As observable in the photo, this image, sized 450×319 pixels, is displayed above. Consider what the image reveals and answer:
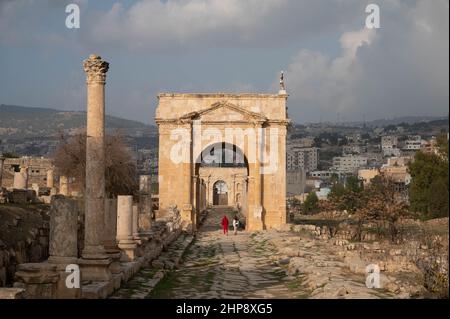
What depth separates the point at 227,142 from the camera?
31625 mm

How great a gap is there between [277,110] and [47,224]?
14.7 metres

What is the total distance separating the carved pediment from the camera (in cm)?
3131

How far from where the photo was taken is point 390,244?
2350 centimetres

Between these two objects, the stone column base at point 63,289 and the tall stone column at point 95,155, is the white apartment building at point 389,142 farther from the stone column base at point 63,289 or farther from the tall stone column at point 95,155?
the stone column base at point 63,289

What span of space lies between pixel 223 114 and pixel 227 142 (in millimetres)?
1243

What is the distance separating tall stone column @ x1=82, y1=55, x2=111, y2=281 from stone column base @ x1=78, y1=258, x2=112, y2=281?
35cm

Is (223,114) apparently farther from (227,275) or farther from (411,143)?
(411,143)

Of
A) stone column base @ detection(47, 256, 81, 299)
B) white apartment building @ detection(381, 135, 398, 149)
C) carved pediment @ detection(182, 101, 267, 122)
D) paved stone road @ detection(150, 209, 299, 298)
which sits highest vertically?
white apartment building @ detection(381, 135, 398, 149)

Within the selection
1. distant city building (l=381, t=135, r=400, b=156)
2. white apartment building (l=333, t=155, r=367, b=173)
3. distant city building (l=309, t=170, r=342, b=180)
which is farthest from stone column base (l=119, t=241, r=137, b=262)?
distant city building (l=381, t=135, r=400, b=156)

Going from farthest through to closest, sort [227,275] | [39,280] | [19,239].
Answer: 1. [19,239]
2. [227,275]
3. [39,280]

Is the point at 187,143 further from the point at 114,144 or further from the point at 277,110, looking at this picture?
the point at 114,144

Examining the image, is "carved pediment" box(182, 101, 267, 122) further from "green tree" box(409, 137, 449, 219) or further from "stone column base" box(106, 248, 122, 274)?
"stone column base" box(106, 248, 122, 274)

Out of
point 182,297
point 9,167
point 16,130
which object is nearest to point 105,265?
point 182,297

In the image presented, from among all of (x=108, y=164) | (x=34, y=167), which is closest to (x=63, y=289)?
(x=108, y=164)
